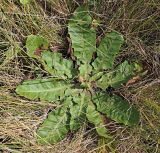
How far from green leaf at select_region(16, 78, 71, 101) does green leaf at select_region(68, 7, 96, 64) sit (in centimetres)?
17

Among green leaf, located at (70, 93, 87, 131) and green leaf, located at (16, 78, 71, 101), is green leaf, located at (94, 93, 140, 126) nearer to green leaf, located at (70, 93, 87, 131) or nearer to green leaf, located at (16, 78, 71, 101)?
green leaf, located at (70, 93, 87, 131)

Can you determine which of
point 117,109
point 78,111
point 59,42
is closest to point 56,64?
point 59,42

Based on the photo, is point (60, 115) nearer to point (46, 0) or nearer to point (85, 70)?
point (85, 70)

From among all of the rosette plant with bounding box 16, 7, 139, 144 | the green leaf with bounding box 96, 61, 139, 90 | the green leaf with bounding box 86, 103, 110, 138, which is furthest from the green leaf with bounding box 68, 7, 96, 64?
the green leaf with bounding box 86, 103, 110, 138

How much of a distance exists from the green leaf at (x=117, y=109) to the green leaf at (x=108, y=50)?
0.14m

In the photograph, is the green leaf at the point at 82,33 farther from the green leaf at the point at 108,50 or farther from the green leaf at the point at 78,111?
the green leaf at the point at 78,111

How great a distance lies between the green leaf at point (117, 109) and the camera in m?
1.85

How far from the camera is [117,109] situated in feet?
6.19

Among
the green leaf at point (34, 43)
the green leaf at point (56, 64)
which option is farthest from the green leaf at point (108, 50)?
the green leaf at point (34, 43)

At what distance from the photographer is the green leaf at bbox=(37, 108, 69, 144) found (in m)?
1.90

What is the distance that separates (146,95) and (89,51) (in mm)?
337

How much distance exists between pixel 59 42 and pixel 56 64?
0.43 feet

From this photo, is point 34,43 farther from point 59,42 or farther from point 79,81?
point 79,81

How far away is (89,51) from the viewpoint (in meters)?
1.96
